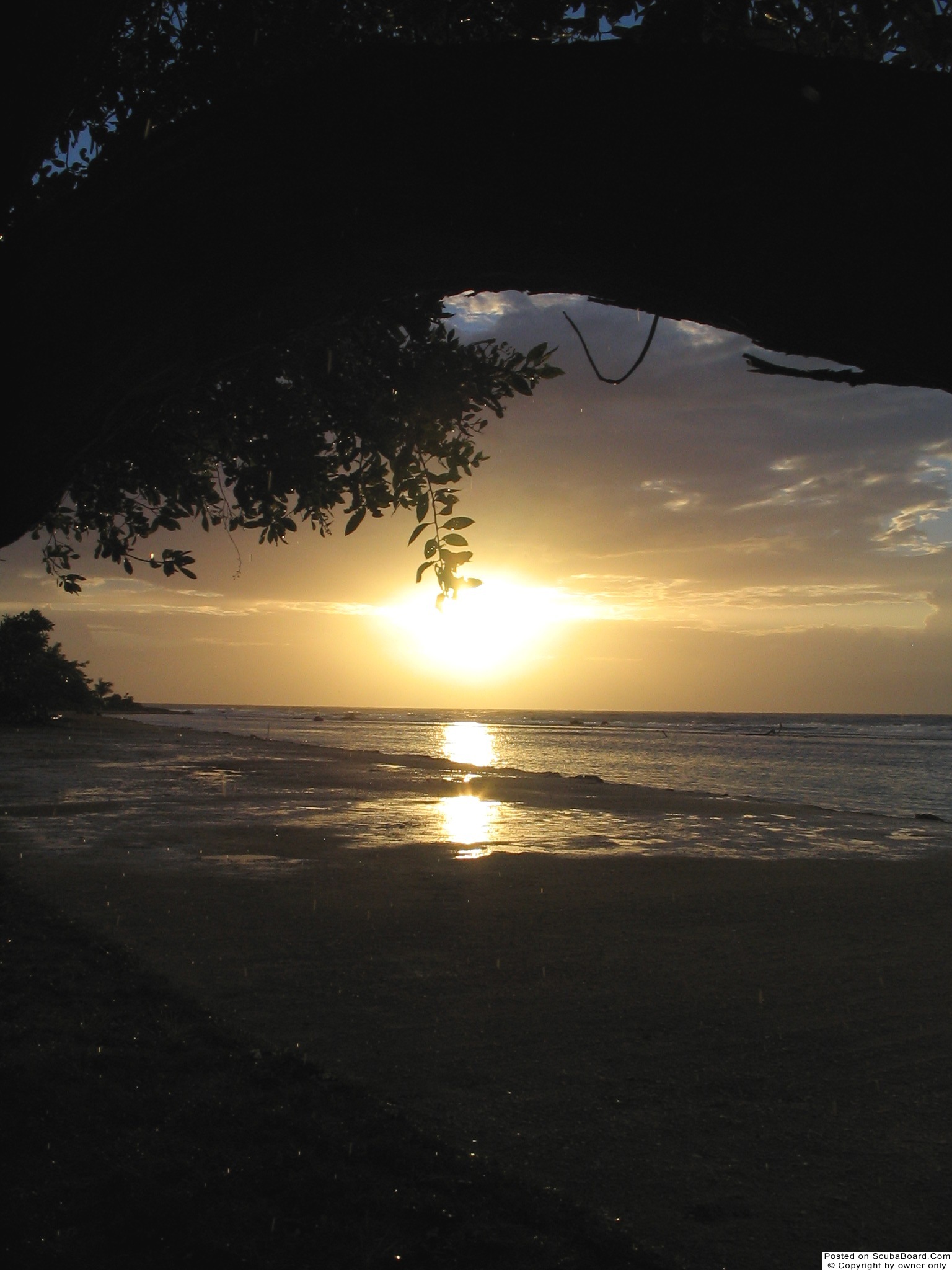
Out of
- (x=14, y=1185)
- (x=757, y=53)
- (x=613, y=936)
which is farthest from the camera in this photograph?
(x=613, y=936)

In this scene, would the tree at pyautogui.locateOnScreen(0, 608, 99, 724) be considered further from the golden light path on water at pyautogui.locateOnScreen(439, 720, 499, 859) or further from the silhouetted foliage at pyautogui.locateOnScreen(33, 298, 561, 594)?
the silhouetted foliage at pyautogui.locateOnScreen(33, 298, 561, 594)

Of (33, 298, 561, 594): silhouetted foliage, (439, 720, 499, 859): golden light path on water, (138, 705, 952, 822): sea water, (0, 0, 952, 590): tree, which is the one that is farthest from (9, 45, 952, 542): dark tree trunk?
(138, 705, 952, 822): sea water

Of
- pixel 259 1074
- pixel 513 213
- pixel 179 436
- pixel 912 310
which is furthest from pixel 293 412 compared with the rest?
pixel 912 310

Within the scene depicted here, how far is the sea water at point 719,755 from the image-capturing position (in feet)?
80.0

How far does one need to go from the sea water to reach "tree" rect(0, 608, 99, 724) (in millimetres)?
11863

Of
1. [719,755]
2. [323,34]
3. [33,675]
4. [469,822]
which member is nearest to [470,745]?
[719,755]

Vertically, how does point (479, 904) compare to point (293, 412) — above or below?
below

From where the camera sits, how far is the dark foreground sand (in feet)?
10.5

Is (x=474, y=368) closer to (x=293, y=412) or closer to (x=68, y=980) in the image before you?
(x=293, y=412)

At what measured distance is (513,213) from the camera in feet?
7.26

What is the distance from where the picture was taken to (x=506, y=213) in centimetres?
222

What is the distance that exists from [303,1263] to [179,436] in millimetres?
4008

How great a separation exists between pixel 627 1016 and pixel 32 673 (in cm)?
3654

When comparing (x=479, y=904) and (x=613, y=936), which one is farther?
(x=479, y=904)
